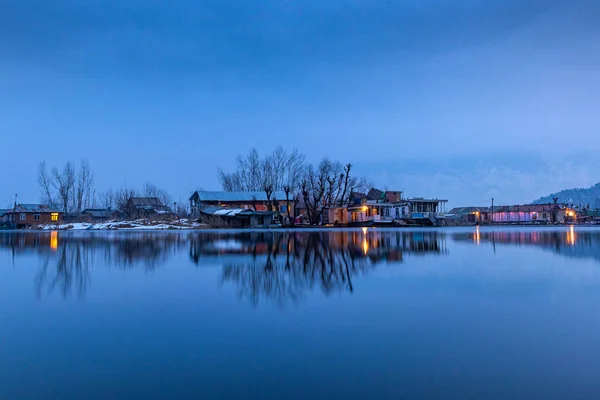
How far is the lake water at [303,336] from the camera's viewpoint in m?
3.96

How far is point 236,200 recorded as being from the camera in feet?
230

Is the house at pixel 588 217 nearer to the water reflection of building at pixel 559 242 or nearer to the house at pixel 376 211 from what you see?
the house at pixel 376 211

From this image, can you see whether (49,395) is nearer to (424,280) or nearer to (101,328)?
(101,328)

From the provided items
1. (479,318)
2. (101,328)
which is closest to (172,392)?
(101,328)

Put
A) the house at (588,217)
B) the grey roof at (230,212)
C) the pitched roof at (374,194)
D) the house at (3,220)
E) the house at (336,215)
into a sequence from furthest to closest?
the house at (588,217), the pitched roof at (374,194), the house at (3,220), the house at (336,215), the grey roof at (230,212)

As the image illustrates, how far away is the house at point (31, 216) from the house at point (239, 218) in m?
27.9

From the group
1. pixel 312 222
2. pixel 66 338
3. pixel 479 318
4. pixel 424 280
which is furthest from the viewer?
A: pixel 312 222

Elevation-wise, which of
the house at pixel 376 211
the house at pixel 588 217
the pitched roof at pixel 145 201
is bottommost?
the house at pixel 588 217

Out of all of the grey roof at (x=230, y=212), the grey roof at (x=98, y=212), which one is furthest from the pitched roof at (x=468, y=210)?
the grey roof at (x=98, y=212)

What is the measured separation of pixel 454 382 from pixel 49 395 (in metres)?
3.32

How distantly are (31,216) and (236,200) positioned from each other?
105 feet

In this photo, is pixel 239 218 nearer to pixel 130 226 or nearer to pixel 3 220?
pixel 130 226

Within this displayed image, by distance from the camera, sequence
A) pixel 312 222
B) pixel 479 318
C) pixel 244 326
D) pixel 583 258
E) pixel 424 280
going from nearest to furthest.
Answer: pixel 244 326, pixel 479 318, pixel 424 280, pixel 583 258, pixel 312 222

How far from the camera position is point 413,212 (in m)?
64.2
